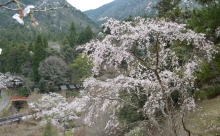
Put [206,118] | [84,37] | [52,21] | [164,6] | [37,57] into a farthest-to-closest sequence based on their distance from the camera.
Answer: [52,21] → [84,37] → [37,57] → [164,6] → [206,118]

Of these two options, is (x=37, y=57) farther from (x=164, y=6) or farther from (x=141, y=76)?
(x=141, y=76)

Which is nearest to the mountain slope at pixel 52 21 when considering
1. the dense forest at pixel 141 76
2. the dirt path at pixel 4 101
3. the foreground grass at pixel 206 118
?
the dirt path at pixel 4 101

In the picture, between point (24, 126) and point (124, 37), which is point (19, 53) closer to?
point (24, 126)

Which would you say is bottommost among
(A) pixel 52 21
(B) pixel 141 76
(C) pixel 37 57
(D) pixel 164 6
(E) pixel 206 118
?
(E) pixel 206 118

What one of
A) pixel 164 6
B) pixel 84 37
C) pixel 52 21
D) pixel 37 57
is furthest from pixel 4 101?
pixel 52 21

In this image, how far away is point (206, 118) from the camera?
7.17m

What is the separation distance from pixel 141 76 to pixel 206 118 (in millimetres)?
3825

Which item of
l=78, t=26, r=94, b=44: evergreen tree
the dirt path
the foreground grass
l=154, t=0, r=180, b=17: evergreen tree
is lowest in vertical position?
the dirt path

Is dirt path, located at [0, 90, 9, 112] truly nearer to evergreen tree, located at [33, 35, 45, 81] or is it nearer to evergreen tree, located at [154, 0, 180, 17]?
evergreen tree, located at [33, 35, 45, 81]

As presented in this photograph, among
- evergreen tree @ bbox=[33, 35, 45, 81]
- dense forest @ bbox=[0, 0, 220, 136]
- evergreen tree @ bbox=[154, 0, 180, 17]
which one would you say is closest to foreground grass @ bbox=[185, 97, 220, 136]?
dense forest @ bbox=[0, 0, 220, 136]

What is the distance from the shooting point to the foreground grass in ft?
19.8

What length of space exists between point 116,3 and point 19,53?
314ft

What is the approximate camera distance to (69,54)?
20.8m

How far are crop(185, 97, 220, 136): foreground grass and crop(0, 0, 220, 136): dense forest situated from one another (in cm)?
3
